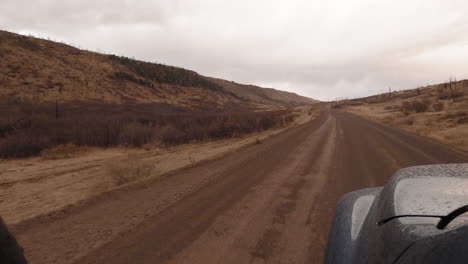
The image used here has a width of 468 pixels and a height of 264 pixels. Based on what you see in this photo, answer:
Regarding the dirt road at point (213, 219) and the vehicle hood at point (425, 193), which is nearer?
the vehicle hood at point (425, 193)

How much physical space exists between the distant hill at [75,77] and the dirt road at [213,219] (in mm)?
30263

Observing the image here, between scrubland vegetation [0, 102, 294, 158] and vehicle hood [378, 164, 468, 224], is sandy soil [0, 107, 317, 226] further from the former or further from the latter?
vehicle hood [378, 164, 468, 224]

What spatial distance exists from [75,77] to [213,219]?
4394 centimetres

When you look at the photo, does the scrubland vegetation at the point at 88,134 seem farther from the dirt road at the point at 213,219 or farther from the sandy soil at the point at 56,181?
the dirt road at the point at 213,219

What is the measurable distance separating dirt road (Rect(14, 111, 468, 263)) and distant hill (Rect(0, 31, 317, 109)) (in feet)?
99.3

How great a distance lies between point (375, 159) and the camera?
9.56m

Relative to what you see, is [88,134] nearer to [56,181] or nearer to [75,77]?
[56,181]

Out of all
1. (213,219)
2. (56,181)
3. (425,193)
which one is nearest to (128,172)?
(56,181)

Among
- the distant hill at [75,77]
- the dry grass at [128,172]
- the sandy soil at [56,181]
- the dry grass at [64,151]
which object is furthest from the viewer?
the distant hill at [75,77]

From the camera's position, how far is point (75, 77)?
4134cm

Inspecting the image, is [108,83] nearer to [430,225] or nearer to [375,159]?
[375,159]

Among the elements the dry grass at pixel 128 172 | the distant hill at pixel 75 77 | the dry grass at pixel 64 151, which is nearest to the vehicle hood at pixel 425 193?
the dry grass at pixel 128 172

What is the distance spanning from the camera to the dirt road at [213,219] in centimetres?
378

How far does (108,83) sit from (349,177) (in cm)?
4488
